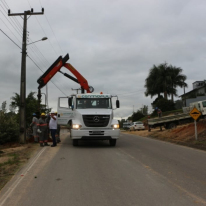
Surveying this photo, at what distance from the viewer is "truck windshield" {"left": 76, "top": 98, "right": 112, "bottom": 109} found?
48.2 ft

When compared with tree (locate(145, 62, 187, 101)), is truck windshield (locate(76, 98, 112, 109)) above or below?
below

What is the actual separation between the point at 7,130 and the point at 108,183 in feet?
40.2

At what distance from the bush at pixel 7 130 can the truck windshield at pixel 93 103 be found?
5425mm

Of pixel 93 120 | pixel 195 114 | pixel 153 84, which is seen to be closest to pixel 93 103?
pixel 93 120

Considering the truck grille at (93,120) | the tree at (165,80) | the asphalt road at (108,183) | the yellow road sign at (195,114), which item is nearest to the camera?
the asphalt road at (108,183)

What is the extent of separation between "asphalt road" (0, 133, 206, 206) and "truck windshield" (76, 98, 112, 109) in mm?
5328

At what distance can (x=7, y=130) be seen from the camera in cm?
1722

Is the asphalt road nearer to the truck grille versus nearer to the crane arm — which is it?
the truck grille

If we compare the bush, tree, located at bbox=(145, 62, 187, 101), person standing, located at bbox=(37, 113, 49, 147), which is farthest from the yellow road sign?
tree, located at bbox=(145, 62, 187, 101)

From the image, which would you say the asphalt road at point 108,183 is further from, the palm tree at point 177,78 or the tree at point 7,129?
the palm tree at point 177,78

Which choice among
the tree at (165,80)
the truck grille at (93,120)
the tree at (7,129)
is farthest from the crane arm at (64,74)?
the tree at (165,80)

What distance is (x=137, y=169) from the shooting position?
8.25m

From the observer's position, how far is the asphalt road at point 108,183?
5316mm

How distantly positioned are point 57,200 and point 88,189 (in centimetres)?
94
